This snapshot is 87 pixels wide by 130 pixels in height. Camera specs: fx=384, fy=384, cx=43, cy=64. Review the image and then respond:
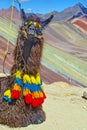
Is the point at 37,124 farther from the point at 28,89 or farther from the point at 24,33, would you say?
the point at 24,33

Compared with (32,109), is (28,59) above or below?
above

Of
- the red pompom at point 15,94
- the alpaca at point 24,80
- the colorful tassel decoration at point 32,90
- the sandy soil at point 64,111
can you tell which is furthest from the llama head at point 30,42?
the sandy soil at point 64,111

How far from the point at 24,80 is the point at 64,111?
1659mm

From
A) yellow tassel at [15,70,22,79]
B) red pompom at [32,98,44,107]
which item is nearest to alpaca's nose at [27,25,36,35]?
yellow tassel at [15,70,22,79]

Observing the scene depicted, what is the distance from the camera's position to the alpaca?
18.4 ft

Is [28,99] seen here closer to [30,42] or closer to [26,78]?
[26,78]

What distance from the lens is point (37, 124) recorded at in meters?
5.98

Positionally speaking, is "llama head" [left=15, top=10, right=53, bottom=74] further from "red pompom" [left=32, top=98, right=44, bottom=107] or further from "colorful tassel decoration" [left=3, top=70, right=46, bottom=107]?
"red pompom" [left=32, top=98, right=44, bottom=107]

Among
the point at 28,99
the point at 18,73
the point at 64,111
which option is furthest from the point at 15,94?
the point at 64,111

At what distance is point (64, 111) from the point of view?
23.1 feet

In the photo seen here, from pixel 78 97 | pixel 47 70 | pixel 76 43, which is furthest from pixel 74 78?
pixel 76 43

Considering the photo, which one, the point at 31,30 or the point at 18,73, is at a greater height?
the point at 31,30

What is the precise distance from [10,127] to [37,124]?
47cm

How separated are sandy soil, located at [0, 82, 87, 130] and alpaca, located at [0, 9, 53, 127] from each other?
0.21 meters
